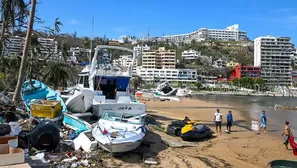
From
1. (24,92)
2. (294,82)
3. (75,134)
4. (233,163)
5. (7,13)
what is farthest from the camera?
(294,82)

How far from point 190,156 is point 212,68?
161 metres

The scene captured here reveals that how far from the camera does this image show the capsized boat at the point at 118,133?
994 centimetres

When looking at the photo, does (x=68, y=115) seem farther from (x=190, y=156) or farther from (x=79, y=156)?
(x=190, y=156)

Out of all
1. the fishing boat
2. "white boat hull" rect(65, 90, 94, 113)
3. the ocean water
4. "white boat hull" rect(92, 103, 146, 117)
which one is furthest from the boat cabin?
the ocean water

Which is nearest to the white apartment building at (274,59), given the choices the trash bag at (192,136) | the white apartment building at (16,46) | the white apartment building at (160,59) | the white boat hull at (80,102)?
the white apartment building at (160,59)

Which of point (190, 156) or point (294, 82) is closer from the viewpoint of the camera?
point (190, 156)

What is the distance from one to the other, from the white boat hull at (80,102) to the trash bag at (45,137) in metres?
4.52

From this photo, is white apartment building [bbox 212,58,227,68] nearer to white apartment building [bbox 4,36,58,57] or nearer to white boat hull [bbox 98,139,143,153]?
white apartment building [bbox 4,36,58,57]

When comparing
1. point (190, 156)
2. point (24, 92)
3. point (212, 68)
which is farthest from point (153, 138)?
point (212, 68)

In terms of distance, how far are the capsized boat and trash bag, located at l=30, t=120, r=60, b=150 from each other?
1.44 meters

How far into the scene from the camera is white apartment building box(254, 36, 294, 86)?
155750mm

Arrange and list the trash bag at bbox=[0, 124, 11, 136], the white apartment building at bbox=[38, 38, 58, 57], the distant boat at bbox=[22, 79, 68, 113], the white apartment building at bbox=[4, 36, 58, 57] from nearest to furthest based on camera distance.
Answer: the trash bag at bbox=[0, 124, 11, 136] < the distant boat at bbox=[22, 79, 68, 113] < the white apartment building at bbox=[4, 36, 58, 57] < the white apartment building at bbox=[38, 38, 58, 57]

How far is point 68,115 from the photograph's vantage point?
13.4 meters

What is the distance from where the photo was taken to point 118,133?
10.4 m
